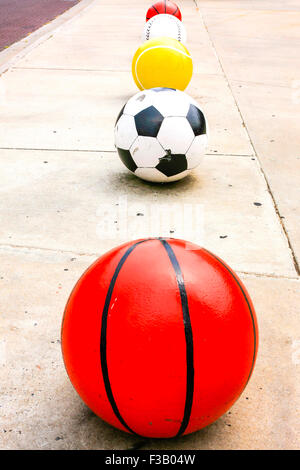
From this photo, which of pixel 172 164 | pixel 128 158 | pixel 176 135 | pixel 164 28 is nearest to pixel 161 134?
pixel 176 135

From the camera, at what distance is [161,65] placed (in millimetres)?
7387

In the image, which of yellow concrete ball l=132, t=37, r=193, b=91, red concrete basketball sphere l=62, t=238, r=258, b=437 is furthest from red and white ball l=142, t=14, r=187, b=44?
red concrete basketball sphere l=62, t=238, r=258, b=437

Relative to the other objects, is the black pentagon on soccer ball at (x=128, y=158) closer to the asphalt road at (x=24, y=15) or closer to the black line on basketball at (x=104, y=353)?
the black line on basketball at (x=104, y=353)

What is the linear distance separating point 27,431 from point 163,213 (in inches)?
99.8

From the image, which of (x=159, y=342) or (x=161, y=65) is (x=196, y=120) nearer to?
(x=161, y=65)

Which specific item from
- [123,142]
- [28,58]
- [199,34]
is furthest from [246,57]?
[123,142]

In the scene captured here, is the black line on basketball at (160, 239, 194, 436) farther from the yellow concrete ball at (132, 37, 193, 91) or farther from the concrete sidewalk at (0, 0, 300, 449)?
the yellow concrete ball at (132, 37, 193, 91)

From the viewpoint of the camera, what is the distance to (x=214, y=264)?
2389mm

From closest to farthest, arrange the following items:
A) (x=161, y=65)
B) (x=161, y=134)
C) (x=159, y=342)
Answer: (x=159, y=342) < (x=161, y=134) < (x=161, y=65)

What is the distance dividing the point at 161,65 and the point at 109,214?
3.57 metres

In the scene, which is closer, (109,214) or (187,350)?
(187,350)

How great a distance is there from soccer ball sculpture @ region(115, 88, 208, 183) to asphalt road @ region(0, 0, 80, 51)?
8371mm

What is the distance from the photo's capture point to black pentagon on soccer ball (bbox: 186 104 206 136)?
4.92 meters
